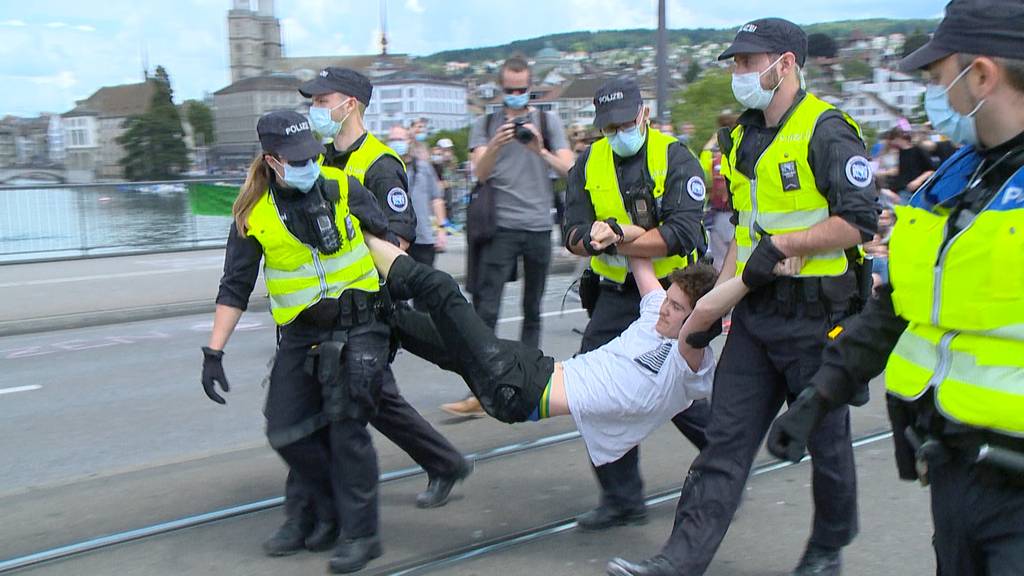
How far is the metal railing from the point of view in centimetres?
1413

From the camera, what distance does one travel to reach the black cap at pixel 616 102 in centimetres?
443

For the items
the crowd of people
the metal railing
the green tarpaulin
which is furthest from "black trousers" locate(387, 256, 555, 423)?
the green tarpaulin

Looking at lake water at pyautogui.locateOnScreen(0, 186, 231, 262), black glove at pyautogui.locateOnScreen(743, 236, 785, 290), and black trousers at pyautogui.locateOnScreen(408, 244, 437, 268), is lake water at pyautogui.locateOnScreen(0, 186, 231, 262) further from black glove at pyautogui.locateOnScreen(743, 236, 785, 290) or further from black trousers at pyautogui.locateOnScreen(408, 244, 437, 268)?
black glove at pyautogui.locateOnScreen(743, 236, 785, 290)

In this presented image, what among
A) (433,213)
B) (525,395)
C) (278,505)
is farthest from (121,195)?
(525,395)

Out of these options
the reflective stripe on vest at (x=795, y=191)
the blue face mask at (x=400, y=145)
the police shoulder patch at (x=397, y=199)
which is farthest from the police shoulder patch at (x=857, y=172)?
the blue face mask at (x=400, y=145)

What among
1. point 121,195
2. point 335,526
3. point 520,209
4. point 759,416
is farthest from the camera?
point 121,195

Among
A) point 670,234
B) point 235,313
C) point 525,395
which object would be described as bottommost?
point 525,395

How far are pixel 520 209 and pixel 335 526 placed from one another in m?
2.60

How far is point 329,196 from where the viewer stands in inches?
154

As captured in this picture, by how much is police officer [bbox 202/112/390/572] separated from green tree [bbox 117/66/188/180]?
12.9 metres

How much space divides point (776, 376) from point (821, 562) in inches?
28.7

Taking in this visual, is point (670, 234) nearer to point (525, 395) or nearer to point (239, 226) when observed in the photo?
point (525, 395)

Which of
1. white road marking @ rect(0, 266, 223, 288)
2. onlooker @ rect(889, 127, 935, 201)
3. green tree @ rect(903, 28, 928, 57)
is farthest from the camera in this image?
white road marking @ rect(0, 266, 223, 288)

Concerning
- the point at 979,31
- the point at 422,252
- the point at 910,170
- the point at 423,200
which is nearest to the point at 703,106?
the point at 910,170
